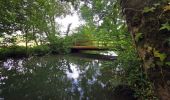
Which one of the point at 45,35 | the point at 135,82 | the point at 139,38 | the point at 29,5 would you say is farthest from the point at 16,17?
the point at 139,38

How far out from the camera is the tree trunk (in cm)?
91

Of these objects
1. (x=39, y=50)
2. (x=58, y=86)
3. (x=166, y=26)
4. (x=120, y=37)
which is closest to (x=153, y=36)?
(x=166, y=26)

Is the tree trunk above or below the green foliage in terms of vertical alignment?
above

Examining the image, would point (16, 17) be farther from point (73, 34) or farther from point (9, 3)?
point (73, 34)

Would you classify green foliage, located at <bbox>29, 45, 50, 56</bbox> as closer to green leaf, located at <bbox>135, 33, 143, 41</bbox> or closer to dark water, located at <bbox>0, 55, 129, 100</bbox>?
dark water, located at <bbox>0, 55, 129, 100</bbox>

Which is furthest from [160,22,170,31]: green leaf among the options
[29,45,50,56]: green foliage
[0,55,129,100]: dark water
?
[29,45,50,56]: green foliage

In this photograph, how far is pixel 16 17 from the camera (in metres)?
12.6

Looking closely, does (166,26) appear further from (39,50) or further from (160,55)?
(39,50)

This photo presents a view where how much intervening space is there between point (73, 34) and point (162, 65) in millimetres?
24335

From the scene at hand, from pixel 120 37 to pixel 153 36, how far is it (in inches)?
256

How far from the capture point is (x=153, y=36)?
3.18 feet

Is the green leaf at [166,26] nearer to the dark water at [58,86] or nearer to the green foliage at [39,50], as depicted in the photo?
the dark water at [58,86]

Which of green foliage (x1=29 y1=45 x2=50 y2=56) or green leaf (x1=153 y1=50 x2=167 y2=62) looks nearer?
green leaf (x1=153 y1=50 x2=167 y2=62)

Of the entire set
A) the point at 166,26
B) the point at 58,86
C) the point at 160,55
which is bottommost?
Result: the point at 58,86
